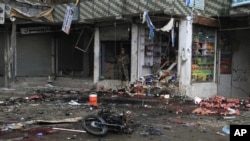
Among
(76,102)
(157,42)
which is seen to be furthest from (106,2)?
(76,102)

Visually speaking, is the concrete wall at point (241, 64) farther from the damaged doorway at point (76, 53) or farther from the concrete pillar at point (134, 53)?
the damaged doorway at point (76, 53)

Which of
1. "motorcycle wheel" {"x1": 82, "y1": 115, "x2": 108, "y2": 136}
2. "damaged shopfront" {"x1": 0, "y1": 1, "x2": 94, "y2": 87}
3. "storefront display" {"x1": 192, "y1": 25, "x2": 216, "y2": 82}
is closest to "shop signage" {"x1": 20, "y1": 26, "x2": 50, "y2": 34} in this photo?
"damaged shopfront" {"x1": 0, "y1": 1, "x2": 94, "y2": 87}

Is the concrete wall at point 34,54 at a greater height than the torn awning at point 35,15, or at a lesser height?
lesser

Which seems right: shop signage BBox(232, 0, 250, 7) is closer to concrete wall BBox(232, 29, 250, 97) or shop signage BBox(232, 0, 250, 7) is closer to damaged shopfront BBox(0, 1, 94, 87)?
concrete wall BBox(232, 29, 250, 97)

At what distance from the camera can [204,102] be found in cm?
1552

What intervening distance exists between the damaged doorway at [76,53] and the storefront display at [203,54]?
267 inches

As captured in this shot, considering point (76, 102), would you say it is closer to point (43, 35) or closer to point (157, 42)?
point (157, 42)

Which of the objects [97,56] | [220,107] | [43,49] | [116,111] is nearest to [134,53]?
[97,56]

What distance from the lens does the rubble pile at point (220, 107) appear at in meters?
13.3

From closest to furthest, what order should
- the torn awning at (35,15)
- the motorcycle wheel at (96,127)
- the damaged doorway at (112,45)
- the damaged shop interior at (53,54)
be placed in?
the motorcycle wheel at (96,127) → the damaged doorway at (112,45) → the torn awning at (35,15) → the damaged shop interior at (53,54)

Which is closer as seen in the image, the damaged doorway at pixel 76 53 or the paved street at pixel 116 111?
the paved street at pixel 116 111

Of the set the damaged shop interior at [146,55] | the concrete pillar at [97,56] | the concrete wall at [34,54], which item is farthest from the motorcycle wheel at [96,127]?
the concrete wall at [34,54]

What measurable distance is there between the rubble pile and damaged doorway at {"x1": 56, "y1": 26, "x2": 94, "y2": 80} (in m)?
8.96

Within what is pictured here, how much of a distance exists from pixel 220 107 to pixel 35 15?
11951 millimetres
